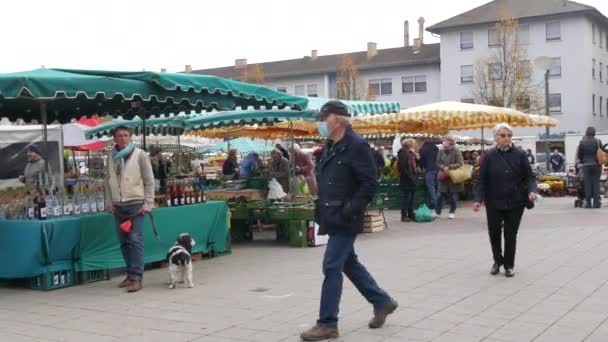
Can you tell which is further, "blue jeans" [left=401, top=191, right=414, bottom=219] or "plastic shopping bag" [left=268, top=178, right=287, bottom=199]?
"blue jeans" [left=401, top=191, right=414, bottom=219]

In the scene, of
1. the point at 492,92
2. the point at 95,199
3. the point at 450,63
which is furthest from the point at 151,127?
the point at 450,63

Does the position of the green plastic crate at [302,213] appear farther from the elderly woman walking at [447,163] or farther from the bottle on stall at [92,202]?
the elderly woman walking at [447,163]

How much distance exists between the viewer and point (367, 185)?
17.9ft

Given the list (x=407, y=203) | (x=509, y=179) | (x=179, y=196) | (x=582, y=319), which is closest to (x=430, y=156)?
(x=407, y=203)

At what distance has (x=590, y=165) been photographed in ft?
53.3

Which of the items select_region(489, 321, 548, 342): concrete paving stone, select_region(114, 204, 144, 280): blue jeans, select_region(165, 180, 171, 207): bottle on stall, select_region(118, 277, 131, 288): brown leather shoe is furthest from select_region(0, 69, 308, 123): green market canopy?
select_region(489, 321, 548, 342): concrete paving stone

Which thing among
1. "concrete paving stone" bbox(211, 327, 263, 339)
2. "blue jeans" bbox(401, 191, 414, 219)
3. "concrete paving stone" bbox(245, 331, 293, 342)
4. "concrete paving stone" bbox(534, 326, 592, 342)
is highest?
"blue jeans" bbox(401, 191, 414, 219)

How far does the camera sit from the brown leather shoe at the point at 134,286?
7814 millimetres

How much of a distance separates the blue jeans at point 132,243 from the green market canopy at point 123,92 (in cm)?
134

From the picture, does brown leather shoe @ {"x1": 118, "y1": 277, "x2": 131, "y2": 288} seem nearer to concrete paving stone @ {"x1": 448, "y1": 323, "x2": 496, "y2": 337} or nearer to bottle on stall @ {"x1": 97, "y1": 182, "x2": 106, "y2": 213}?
bottle on stall @ {"x1": 97, "y1": 182, "x2": 106, "y2": 213}

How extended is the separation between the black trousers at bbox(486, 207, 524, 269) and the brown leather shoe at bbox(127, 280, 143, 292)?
403 centimetres

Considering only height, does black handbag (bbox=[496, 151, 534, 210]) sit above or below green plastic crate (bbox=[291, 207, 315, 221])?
above

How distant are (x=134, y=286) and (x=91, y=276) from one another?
966 mm

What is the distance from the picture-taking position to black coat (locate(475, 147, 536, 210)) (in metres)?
8.09
